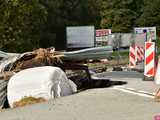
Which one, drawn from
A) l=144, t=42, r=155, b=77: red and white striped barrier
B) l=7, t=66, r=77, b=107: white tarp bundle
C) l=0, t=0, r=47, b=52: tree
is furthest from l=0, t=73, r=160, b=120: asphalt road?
l=0, t=0, r=47, b=52: tree

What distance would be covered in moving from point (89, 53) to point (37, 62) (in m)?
1.56

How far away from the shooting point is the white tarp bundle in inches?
526

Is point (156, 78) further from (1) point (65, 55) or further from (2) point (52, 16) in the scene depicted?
(2) point (52, 16)

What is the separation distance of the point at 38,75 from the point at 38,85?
29 cm

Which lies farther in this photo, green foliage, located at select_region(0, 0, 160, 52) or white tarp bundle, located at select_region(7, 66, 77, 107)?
green foliage, located at select_region(0, 0, 160, 52)

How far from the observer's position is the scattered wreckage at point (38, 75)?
1341 centimetres

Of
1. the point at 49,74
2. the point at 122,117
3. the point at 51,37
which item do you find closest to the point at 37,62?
the point at 49,74

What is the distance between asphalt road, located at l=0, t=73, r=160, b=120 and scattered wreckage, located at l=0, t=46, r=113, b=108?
58 centimetres

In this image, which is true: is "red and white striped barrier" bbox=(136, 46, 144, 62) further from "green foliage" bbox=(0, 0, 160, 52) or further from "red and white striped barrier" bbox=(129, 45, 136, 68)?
"green foliage" bbox=(0, 0, 160, 52)

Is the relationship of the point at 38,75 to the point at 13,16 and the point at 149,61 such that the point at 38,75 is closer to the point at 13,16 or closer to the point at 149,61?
the point at 149,61

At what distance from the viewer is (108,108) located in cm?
1114

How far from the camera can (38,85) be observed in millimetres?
13477

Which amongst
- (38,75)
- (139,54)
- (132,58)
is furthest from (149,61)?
(139,54)

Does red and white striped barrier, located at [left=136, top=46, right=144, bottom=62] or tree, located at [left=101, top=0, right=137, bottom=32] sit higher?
tree, located at [left=101, top=0, right=137, bottom=32]
